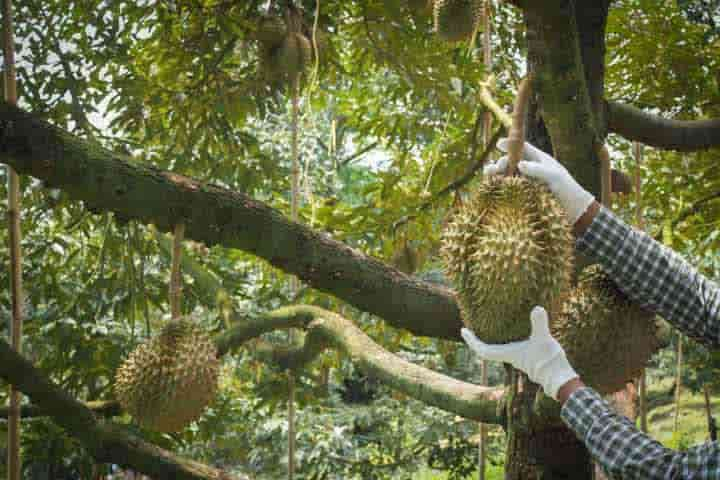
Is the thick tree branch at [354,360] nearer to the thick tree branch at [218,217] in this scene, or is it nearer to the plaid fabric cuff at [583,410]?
the thick tree branch at [218,217]

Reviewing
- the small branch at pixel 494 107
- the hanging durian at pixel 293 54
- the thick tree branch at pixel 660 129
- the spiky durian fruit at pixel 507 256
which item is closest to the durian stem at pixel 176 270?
the spiky durian fruit at pixel 507 256

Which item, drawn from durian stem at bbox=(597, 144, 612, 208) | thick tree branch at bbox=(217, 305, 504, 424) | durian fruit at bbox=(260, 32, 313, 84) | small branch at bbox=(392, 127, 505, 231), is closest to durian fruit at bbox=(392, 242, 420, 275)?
small branch at bbox=(392, 127, 505, 231)

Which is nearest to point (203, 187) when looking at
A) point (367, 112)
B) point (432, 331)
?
point (432, 331)

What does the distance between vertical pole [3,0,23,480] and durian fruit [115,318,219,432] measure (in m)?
0.46

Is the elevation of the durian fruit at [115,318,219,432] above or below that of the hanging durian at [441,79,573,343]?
below

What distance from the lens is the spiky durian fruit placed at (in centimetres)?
109

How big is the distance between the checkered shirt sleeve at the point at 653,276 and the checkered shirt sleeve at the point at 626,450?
0.23 meters

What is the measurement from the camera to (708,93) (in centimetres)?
297

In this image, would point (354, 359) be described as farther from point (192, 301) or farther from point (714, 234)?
point (714, 234)

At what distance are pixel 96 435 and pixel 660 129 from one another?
5.24 feet

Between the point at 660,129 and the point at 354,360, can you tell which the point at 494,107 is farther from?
the point at 354,360

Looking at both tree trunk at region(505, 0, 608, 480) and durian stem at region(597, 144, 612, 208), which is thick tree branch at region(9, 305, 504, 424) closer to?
tree trunk at region(505, 0, 608, 480)

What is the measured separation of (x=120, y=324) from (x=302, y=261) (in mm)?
1762

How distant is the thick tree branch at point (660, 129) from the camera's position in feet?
5.70
